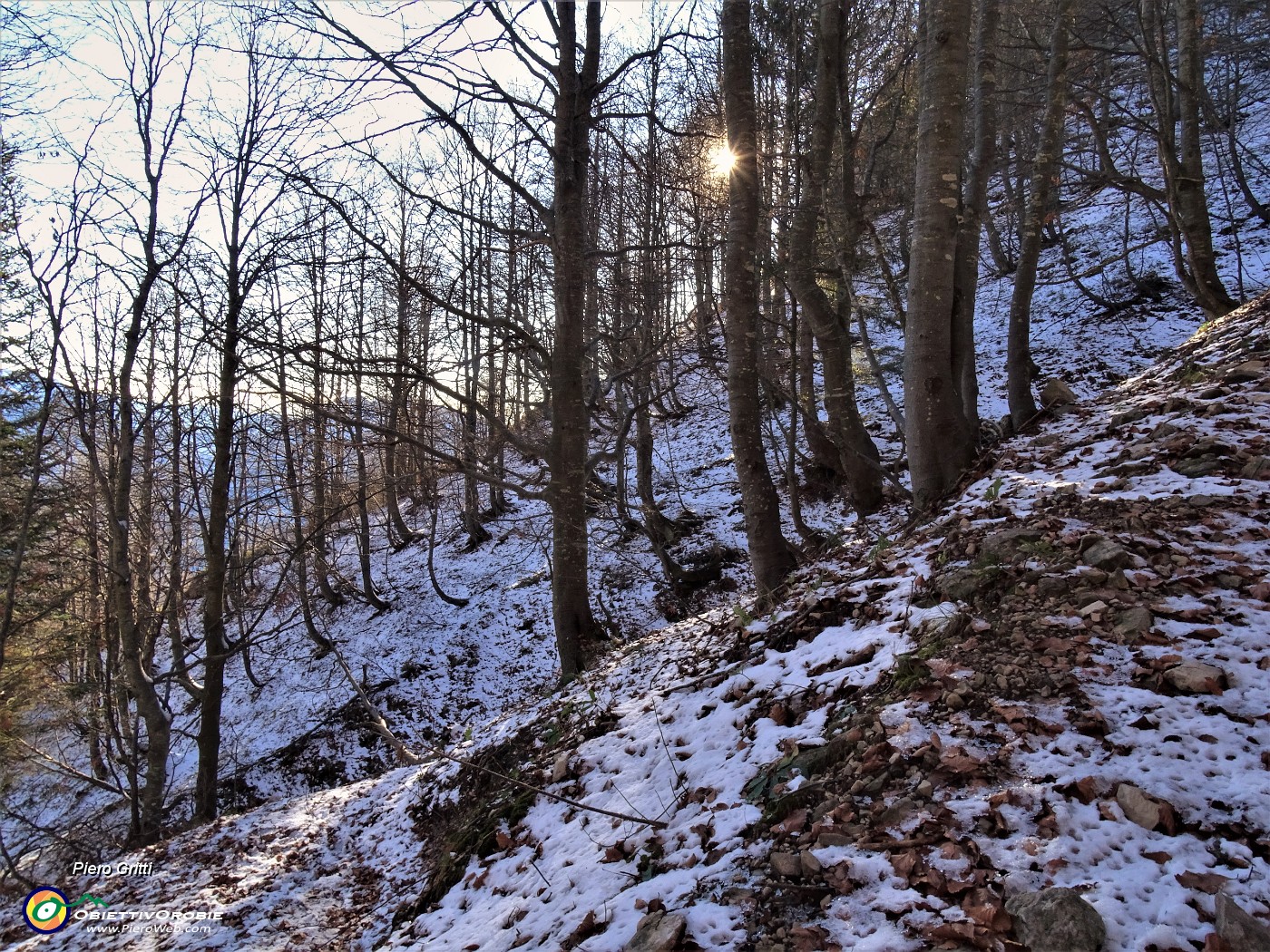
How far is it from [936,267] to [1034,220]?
12.3 ft

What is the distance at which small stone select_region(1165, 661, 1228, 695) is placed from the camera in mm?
2113

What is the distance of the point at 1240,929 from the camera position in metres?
1.40

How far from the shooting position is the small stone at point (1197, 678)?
2113 mm

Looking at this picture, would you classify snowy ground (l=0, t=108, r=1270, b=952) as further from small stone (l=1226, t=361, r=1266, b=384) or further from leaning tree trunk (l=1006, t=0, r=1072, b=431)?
leaning tree trunk (l=1006, t=0, r=1072, b=431)

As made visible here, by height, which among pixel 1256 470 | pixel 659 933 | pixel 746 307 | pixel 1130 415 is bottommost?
pixel 659 933

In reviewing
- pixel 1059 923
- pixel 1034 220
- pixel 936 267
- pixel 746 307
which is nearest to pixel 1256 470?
pixel 936 267

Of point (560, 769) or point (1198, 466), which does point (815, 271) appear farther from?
point (560, 769)

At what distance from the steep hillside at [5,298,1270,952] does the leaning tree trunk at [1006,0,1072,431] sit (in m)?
2.04

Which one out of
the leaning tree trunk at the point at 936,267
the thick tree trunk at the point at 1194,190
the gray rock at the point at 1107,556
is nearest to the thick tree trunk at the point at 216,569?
the leaning tree trunk at the point at 936,267

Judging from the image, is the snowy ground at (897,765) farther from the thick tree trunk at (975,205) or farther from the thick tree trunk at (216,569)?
the thick tree trunk at (216,569)

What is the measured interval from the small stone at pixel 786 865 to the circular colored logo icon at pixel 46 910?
18.8 ft

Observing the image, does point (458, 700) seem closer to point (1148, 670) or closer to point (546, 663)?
point (546, 663)

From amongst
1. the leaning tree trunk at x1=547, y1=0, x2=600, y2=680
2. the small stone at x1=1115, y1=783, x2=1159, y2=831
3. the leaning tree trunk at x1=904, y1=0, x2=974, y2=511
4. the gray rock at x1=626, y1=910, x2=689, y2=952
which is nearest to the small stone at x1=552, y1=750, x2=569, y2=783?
the gray rock at x1=626, y1=910, x2=689, y2=952

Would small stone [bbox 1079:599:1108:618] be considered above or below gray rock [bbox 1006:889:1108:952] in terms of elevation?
above
